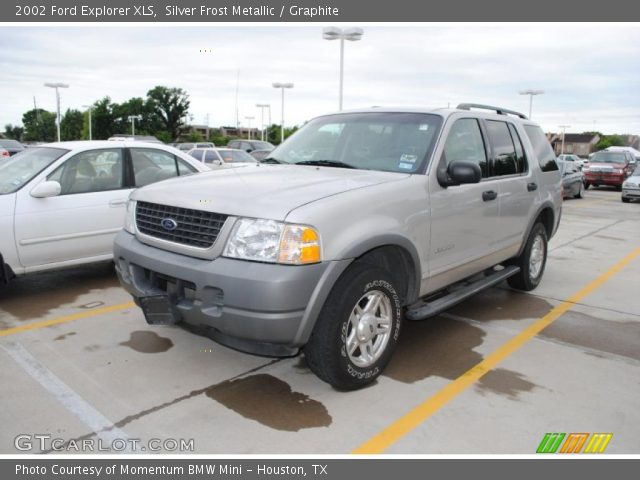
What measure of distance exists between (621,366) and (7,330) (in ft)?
16.2

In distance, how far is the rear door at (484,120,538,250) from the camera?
16.5 ft

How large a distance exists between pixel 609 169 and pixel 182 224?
23.5m

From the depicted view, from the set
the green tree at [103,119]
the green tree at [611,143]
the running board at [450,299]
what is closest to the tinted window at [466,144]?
the running board at [450,299]

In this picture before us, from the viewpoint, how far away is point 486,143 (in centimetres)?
491

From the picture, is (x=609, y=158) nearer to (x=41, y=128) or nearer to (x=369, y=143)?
(x=369, y=143)

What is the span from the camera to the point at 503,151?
521 cm

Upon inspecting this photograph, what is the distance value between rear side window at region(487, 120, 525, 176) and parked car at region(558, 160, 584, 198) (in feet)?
43.9

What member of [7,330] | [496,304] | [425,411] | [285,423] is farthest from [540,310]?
[7,330]

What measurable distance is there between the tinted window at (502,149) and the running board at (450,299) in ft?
3.21

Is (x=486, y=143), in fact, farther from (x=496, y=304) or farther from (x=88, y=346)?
(x=88, y=346)

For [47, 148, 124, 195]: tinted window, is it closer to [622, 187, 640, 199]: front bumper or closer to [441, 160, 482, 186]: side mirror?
[441, 160, 482, 186]: side mirror

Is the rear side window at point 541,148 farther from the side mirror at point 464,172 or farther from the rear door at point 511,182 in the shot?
the side mirror at point 464,172

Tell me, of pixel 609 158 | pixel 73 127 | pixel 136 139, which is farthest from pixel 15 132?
pixel 609 158

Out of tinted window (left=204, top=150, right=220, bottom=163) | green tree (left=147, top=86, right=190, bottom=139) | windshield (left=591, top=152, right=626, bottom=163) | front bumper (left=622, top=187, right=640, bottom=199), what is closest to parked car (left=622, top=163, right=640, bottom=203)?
front bumper (left=622, top=187, right=640, bottom=199)
